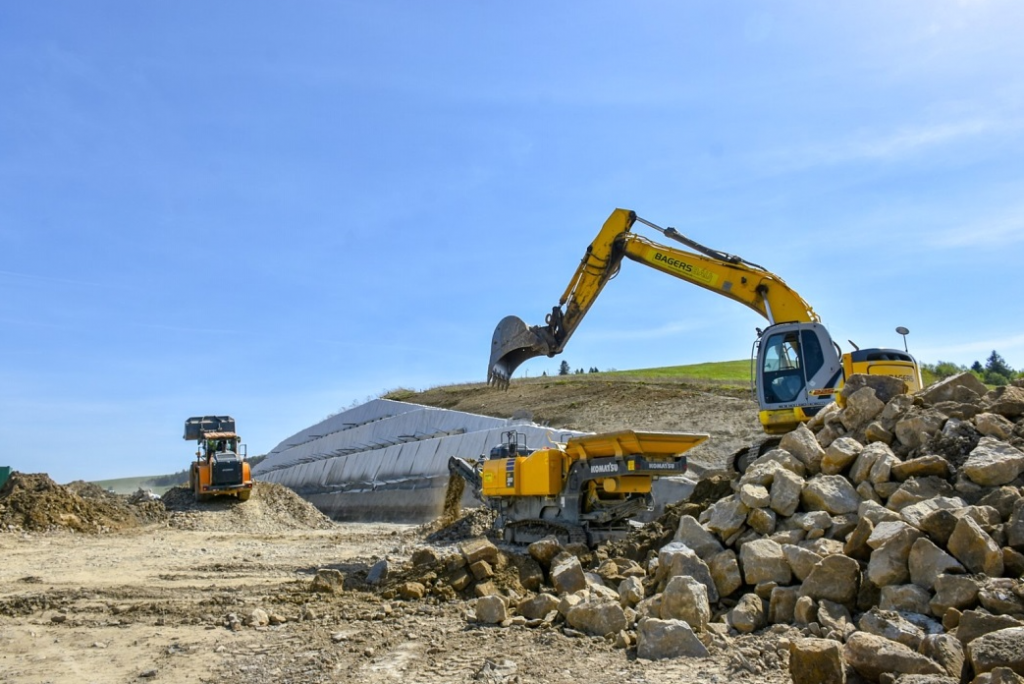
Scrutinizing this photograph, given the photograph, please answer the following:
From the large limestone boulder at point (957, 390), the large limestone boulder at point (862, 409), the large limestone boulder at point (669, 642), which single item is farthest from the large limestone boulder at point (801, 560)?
the large limestone boulder at point (957, 390)

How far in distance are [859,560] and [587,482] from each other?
19.6 feet

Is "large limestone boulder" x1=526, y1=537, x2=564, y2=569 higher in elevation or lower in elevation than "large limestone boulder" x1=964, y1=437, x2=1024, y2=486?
lower

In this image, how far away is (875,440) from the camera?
8359mm

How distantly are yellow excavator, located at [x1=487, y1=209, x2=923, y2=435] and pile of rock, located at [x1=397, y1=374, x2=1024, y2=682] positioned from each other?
2.90 m

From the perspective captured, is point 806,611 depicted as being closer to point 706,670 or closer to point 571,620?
point 706,670

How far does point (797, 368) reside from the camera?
12.3 meters

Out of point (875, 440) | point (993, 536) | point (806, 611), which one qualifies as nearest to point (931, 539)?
point (993, 536)

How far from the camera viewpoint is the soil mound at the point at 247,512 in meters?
23.6

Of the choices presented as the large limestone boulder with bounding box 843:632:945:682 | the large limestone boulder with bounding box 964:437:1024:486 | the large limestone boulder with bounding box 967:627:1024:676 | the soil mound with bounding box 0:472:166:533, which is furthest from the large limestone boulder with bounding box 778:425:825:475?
the soil mound with bounding box 0:472:166:533

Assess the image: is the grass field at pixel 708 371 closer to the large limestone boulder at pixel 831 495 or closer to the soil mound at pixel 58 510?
the soil mound at pixel 58 510

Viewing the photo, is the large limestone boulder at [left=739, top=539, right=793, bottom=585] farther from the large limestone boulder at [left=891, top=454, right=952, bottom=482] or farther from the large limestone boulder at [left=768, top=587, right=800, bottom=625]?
the large limestone boulder at [left=891, top=454, right=952, bottom=482]

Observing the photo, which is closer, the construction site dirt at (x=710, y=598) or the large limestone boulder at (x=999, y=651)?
the large limestone boulder at (x=999, y=651)

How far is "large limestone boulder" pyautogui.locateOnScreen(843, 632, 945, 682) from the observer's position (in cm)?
480

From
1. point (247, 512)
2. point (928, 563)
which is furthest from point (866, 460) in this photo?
point (247, 512)
